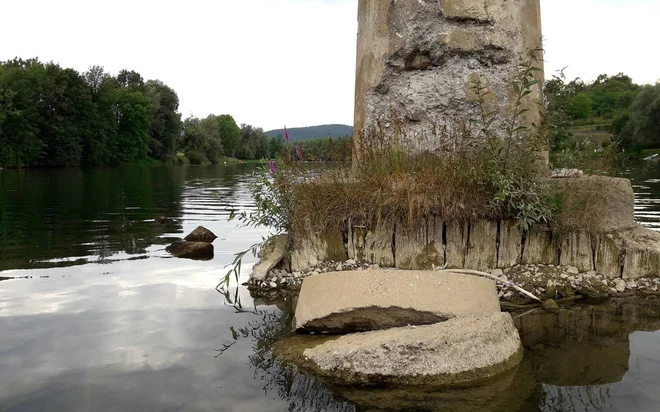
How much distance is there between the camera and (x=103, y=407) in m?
3.67

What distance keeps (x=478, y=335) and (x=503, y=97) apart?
3774 mm

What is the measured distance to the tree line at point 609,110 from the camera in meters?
6.95

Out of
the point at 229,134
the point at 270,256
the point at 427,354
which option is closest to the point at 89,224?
the point at 270,256

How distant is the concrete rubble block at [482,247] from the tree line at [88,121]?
3759 centimetres

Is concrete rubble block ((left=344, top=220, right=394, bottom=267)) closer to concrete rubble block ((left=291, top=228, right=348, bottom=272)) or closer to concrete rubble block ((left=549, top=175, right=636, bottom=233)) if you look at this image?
concrete rubble block ((left=291, top=228, right=348, bottom=272))

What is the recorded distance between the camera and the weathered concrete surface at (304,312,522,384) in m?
4.09

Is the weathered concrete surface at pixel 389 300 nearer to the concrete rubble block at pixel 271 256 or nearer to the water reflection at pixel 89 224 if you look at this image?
the concrete rubble block at pixel 271 256

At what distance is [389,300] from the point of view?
4.81 m

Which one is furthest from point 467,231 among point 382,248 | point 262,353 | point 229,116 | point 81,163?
point 229,116

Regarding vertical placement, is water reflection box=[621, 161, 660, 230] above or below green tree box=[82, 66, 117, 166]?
below

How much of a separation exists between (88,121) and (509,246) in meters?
70.0

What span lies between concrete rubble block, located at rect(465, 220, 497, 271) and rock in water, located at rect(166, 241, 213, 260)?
439 centimetres

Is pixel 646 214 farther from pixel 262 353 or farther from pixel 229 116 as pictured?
pixel 229 116

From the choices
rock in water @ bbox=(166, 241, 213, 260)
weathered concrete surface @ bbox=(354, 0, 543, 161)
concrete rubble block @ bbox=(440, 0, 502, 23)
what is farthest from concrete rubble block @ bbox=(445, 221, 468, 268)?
rock in water @ bbox=(166, 241, 213, 260)
